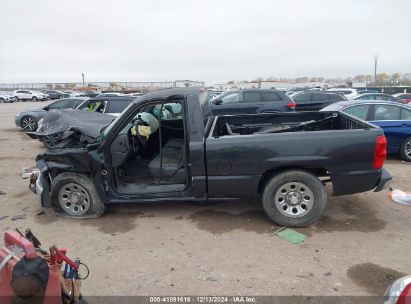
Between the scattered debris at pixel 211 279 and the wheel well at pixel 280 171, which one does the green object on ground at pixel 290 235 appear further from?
the scattered debris at pixel 211 279

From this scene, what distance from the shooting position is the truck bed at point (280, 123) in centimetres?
540

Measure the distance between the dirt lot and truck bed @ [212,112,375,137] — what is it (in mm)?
1215

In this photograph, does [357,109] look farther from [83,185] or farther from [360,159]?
[83,185]

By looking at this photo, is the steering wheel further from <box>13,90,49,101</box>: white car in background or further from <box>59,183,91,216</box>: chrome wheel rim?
<box>13,90,49,101</box>: white car in background

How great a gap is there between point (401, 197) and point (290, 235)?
7.34 ft

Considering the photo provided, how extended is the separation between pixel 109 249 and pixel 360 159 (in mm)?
3243

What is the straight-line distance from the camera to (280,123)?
230 inches

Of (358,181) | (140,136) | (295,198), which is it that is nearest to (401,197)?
(358,181)

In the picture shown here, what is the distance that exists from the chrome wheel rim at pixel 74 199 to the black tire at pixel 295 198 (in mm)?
2513

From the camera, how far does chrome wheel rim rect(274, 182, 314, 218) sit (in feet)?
14.0

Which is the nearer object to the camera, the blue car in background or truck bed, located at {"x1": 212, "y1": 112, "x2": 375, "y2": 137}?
truck bed, located at {"x1": 212, "y1": 112, "x2": 375, "y2": 137}

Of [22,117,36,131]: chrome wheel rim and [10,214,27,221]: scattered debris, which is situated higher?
[22,117,36,131]: chrome wheel rim

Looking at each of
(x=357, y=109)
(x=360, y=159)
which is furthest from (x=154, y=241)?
(x=357, y=109)

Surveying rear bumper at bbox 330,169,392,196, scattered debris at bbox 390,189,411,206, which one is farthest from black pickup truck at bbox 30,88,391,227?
scattered debris at bbox 390,189,411,206
